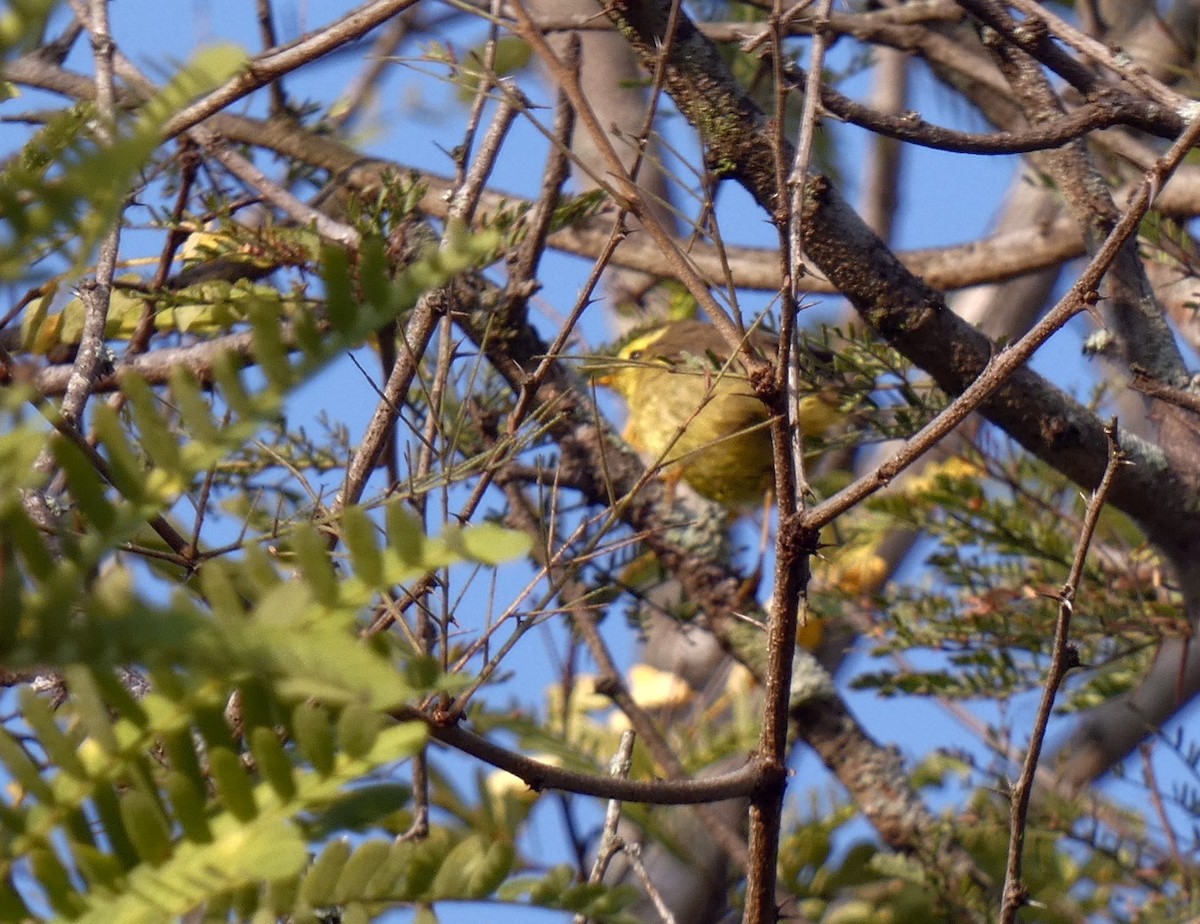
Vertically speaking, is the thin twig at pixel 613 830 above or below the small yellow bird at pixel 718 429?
below

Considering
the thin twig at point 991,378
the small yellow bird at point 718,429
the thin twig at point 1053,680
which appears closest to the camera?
the thin twig at point 991,378

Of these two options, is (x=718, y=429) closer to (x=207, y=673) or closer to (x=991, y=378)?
(x=991, y=378)

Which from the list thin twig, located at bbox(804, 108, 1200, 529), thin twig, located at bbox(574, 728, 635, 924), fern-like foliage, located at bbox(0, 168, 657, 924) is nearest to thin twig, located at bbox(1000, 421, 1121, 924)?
thin twig, located at bbox(804, 108, 1200, 529)

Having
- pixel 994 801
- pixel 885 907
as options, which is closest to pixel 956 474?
pixel 994 801

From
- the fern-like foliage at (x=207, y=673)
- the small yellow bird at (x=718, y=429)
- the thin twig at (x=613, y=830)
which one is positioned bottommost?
the fern-like foliage at (x=207, y=673)

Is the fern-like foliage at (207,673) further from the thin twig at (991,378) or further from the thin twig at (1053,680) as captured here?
the thin twig at (1053,680)

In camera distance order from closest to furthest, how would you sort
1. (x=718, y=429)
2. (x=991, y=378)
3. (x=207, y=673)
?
(x=207, y=673) → (x=991, y=378) → (x=718, y=429)

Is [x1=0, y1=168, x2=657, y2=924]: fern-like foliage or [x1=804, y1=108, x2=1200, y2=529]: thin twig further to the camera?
[x1=804, y1=108, x2=1200, y2=529]: thin twig

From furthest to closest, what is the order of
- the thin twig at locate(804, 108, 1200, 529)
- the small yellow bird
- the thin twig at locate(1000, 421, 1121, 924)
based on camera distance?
the small yellow bird, the thin twig at locate(1000, 421, 1121, 924), the thin twig at locate(804, 108, 1200, 529)

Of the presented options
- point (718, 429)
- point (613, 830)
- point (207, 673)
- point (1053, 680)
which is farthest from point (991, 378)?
point (718, 429)

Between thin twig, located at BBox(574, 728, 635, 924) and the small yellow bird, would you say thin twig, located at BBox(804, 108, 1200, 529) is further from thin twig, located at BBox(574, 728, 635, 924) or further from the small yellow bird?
the small yellow bird

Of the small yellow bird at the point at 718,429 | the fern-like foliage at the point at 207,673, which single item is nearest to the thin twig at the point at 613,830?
the fern-like foliage at the point at 207,673

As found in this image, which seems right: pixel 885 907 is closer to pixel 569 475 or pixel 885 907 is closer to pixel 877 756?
pixel 877 756

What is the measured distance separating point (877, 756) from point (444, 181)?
134cm
